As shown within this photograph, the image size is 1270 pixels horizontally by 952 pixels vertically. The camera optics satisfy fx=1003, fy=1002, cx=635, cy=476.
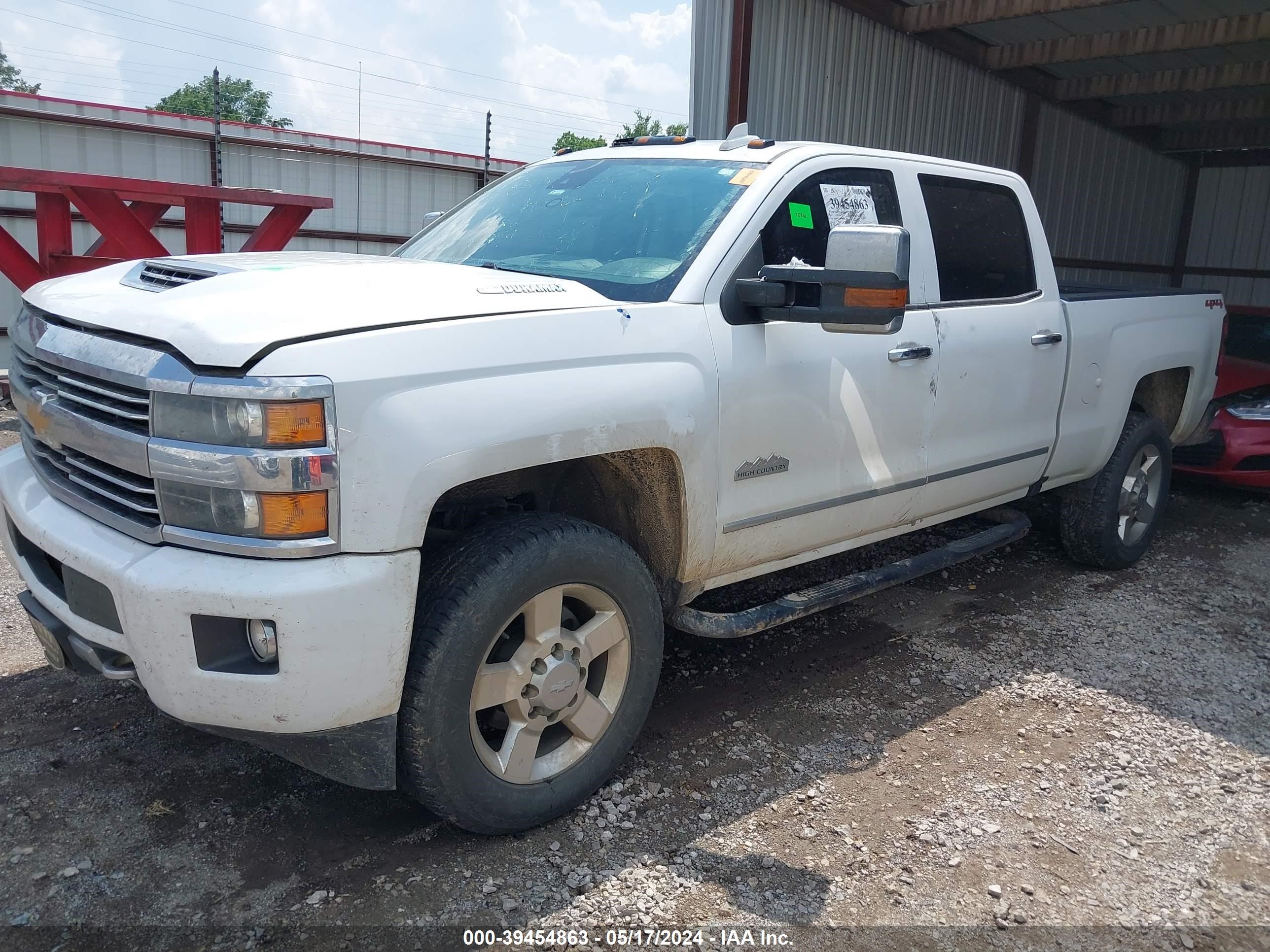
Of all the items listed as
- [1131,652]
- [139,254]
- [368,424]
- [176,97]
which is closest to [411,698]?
[368,424]

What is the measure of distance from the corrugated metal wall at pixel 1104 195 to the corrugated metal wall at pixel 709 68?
6.76 metres

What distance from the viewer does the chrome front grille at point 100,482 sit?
2350mm

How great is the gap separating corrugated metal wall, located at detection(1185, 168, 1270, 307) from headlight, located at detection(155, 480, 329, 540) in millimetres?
19192

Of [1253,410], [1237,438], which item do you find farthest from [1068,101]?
[1237,438]

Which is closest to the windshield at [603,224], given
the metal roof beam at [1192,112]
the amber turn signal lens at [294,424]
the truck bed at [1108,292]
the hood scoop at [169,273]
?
the hood scoop at [169,273]

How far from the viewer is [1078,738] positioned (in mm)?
3557

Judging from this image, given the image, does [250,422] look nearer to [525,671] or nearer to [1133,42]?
[525,671]

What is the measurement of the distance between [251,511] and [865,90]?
32.3 ft

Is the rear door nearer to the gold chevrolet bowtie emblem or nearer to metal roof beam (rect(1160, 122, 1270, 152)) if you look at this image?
the gold chevrolet bowtie emblem

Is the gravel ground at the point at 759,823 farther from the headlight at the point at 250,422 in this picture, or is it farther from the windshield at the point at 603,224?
the windshield at the point at 603,224

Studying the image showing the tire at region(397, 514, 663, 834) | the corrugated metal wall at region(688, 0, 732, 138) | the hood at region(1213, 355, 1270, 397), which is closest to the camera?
the tire at region(397, 514, 663, 834)

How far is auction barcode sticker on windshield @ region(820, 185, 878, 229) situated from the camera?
3.54 m

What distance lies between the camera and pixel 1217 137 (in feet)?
51.9

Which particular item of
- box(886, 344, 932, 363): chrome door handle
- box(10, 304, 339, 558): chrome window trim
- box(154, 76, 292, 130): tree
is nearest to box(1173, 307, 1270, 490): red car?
box(886, 344, 932, 363): chrome door handle
